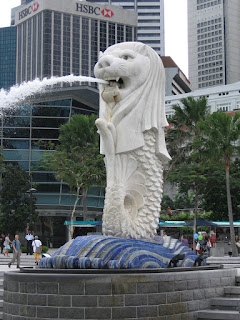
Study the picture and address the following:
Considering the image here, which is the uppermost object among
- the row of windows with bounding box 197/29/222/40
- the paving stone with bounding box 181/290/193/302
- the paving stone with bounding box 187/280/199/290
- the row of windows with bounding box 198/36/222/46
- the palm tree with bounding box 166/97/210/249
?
the row of windows with bounding box 197/29/222/40

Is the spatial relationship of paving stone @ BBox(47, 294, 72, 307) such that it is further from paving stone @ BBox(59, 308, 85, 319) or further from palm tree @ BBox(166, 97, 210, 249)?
palm tree @ BBox(166, 97, 210, 249)

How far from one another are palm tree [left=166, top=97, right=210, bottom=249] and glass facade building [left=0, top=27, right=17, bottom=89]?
91398 mm

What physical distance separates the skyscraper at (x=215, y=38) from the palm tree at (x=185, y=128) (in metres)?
93.6

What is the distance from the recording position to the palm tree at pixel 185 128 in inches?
1352

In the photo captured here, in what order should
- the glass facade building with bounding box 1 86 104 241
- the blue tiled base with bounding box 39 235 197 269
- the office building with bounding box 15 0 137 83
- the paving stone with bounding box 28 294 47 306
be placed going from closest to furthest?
the paving stone with bounding box 28 294 47 306, the blue tiled base with bounding box 39 235 197 269, the glass facade building with bounding box 1 86 104 241, the office building with bounding box 15 0 137 83

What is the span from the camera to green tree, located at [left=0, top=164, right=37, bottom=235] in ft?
120

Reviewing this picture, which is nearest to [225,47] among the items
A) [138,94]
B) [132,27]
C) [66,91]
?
[132,27]

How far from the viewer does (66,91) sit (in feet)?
146

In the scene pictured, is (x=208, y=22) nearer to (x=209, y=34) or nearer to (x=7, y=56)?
(x=209, y=34)

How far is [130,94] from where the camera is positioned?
1333cm

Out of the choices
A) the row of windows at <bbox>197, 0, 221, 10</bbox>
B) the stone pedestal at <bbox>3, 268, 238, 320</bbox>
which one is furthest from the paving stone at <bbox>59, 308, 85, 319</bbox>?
the row of windows at <bbox>197, 0, 221, 10</bbox>

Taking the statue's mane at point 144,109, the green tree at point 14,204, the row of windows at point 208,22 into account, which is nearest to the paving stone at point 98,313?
the statue's mane at point 144,109

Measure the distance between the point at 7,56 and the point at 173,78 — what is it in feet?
117

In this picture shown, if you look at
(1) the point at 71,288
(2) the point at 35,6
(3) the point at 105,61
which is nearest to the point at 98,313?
(1) the point at 71,288
